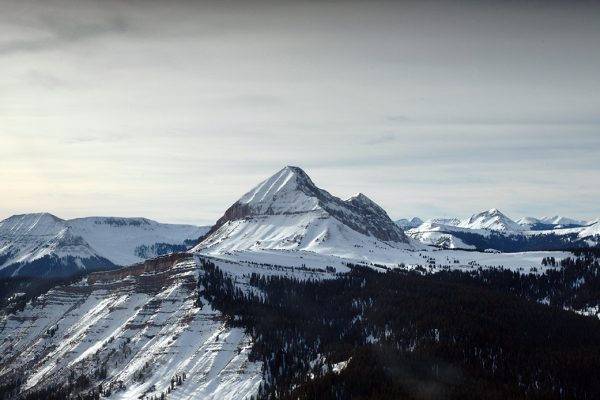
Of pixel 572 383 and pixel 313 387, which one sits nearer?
pixel 313 387

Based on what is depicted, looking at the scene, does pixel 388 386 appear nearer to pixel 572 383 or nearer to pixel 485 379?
pixel 485 379

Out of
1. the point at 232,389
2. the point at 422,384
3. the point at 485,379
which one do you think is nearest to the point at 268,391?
the point at 232,389

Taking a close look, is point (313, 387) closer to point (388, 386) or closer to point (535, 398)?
point (388, 386)

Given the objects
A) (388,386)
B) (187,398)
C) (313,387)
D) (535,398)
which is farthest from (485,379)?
(187,398)

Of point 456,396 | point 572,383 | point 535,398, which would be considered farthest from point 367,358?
point 572,383

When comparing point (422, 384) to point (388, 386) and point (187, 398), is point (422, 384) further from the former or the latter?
point (187, 398)

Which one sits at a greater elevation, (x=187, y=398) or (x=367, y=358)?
(x=367, y=358)

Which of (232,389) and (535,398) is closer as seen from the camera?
(535,398)
